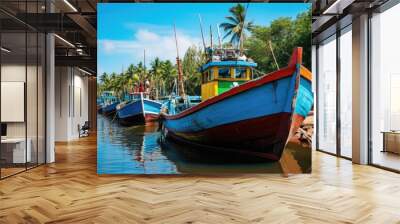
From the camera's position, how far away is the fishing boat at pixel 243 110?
631 centimetres

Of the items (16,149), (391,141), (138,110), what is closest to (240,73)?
(138,110)

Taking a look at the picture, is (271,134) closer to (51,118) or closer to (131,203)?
(131,203)

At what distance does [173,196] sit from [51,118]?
4336 millimetres

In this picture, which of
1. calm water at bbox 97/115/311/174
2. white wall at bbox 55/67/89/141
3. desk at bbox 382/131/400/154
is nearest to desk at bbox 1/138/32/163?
calm water at bbox 97/115/311/174

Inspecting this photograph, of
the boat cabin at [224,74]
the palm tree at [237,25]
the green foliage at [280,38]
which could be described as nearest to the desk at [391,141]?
the green foliage at [280,38]

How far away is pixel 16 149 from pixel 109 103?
72.8 inches

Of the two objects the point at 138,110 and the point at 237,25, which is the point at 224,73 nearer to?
the point at 237,25

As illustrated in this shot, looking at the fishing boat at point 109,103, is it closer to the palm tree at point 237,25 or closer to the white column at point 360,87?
the palm tree at point 237,25

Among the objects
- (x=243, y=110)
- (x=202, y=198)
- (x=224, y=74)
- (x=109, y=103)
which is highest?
(x=224, y=74)

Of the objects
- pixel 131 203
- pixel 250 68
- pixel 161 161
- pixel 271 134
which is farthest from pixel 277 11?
pixel 131 203

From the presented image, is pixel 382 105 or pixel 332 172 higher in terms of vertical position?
pixel 382 105

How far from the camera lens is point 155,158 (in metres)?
6.60

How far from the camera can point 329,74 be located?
1028 cm

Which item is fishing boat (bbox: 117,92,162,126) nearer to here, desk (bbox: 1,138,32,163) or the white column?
desk (bbox: 1,138,32,163)
